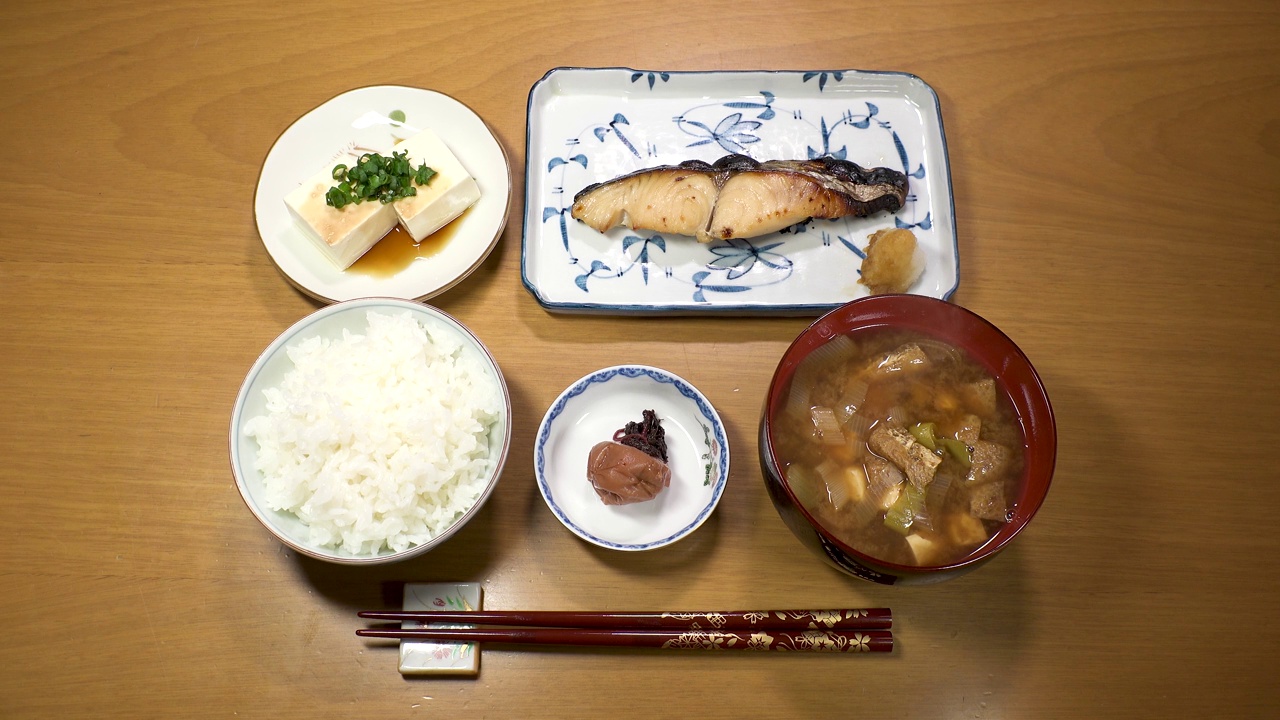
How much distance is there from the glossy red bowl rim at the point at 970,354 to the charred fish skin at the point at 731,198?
0.58 m

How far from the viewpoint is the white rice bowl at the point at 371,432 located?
1.96 metres

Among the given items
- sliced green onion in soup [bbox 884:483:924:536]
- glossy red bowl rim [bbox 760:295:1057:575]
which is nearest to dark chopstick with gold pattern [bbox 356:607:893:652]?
sliced green onion in soup [bbox 884:483:924:536]

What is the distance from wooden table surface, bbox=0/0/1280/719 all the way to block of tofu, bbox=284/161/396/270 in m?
0.24

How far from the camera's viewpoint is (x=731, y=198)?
2412mm

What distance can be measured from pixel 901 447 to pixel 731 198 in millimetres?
961

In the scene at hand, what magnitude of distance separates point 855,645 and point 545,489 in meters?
0.91

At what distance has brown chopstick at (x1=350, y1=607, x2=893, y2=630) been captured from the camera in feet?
6.65

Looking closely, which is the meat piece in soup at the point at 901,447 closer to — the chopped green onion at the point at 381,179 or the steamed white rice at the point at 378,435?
the steamed white rice at the point at 378,435

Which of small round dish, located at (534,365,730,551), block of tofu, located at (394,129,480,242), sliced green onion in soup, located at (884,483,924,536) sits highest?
block of tofu, located at (394,129,480,242)

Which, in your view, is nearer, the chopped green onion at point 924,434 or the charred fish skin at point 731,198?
the chopped green onion at point 924,434

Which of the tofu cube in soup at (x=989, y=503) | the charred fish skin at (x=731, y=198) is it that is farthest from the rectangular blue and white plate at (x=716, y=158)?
the tofu cube in soup at (x=989, y=503)

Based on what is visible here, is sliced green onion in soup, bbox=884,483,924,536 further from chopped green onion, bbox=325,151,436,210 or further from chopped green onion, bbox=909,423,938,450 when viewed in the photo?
chopped green onion, bbox=325,151,436,210

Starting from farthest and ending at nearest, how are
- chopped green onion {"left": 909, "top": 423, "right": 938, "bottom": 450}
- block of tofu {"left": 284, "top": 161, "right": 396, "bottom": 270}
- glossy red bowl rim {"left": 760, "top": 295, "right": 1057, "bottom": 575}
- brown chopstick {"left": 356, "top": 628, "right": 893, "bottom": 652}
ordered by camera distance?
block of tofu {"left": 284, "top": 161, "right": 396, "bottom": 270} → brown chopstick {"left": 356, "top": 628, "right": 893, "bottom": 652} → chopped green onion {"left": 909, "top": 423, "right": 938, "bottom": 450} → glossy red bowl rim {"left": 760, "top": 295, "right": 1057, "bottom": 575}

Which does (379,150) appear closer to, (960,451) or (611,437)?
(611,437)
